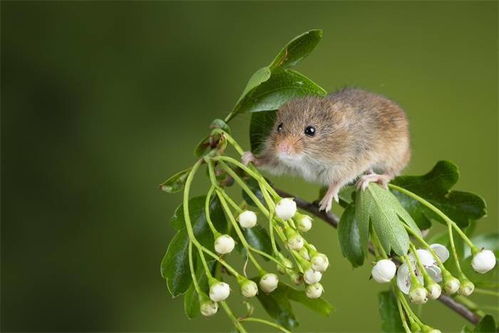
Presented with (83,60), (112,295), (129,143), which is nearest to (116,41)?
(83,60)

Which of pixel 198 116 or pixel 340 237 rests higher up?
pixel 198 116

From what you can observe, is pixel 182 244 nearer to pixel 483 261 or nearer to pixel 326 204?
pixel 326 204

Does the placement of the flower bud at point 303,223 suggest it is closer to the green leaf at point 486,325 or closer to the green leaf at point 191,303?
the green leaf at point 191,303

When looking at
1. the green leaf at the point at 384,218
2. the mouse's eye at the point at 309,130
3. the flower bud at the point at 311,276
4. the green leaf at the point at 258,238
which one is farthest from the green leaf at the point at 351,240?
the mouse's eye at the point at 309,130

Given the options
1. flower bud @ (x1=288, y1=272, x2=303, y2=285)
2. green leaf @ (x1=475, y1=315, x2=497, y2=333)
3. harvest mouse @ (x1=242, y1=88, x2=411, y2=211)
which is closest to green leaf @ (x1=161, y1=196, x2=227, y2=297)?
flower bud @ (x1=288, y1=272, x2=303, y2=285)

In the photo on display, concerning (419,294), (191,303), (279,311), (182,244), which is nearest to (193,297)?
(191,303)

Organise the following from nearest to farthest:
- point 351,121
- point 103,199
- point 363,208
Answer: point 363,208, point 351,121, point 103,199

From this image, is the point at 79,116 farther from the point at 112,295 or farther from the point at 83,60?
the point at 112,295
